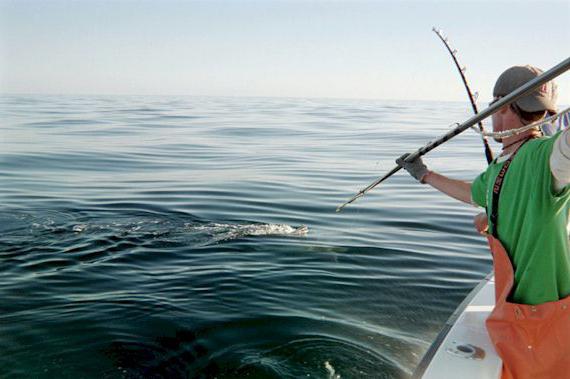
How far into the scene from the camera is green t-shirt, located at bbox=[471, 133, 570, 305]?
8.67 feet

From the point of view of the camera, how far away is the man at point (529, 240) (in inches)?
104

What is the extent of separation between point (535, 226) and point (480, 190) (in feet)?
2.31

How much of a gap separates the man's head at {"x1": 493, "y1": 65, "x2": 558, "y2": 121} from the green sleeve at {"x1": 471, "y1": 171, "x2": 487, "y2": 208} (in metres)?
0.54

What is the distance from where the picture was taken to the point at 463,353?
10.8ft

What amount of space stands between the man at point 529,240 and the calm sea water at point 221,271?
177cm

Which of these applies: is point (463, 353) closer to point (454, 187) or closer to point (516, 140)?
point (454, 187)

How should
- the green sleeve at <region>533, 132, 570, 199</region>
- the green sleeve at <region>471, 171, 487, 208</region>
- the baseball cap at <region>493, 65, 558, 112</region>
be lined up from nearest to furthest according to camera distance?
1. the green sleeve at <region>533, 132, 570, 199</region>
2. the baseball cap at <region>493, 65, 558, 112</region>
3. the green sleeve at <region>471, 171, 487, 208</region>

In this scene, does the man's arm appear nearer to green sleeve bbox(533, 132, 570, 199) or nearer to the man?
the man

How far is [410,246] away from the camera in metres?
8.21

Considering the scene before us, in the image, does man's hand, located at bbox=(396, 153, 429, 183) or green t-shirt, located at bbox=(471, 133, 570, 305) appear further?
man's hand, located at bbox=(396, 153, 429, 183)

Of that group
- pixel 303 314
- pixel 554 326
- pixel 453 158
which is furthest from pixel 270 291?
pixel 453 158

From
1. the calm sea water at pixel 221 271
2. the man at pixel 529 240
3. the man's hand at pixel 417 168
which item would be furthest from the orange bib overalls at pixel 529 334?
the calm sea water at pixel 221 271

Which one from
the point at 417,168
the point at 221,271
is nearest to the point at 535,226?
the point at 417,168

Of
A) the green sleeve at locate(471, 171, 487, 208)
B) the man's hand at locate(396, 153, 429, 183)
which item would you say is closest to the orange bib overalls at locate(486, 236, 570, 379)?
the green sleeve at locate(471, 171, 487, 208)
